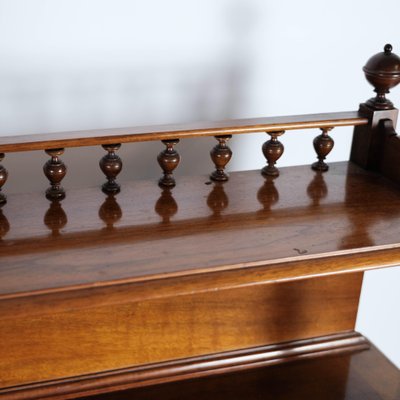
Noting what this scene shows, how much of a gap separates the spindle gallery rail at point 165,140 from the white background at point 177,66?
0.53 ft

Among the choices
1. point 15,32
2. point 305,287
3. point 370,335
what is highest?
point 15,32

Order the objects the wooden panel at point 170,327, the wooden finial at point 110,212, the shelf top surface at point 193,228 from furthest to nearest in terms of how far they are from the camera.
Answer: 1. the wooden panel at point 170,327
2. the wooden finial at point 110,212
3. the shelf top surface at point 193,228

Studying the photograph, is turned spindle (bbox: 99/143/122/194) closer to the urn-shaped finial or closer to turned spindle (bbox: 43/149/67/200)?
turned spindle (bbox: 43/149/67/200)

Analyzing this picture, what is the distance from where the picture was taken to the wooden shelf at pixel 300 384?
116 cm

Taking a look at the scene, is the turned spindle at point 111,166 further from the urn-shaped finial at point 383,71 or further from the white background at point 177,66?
the urn-shaped finial at point 383,71

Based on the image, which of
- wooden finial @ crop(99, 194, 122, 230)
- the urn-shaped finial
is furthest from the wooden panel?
the urn-shaped finial

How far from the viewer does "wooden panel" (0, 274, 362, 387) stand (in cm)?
106

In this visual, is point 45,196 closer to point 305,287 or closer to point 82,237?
point 82,237

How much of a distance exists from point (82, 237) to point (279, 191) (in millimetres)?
308

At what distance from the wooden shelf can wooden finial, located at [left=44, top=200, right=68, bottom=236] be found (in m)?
0.33

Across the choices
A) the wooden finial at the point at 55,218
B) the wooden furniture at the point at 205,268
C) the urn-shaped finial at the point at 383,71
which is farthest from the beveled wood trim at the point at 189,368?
the urn-shaped finial at the point at 383,71

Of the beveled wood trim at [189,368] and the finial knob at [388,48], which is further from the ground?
the finial knob at [388,48]

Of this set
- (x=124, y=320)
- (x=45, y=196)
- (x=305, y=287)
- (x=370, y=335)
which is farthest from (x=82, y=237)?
(x=370, y=335)

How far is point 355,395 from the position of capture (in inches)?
46.8
